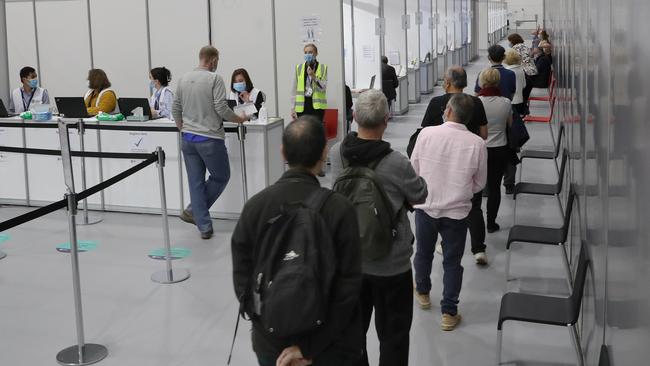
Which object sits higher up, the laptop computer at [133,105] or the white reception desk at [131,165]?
the laptop computer at [133,105]

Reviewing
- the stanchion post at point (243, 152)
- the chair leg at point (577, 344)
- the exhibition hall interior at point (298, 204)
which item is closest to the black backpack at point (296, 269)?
the exhibition hall interior at point (298, 204)

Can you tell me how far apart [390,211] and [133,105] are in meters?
5.12

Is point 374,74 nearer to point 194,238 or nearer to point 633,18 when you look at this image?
point 194,238

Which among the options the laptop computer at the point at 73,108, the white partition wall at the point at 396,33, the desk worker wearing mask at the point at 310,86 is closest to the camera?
the laptop computer at the point at 73,108

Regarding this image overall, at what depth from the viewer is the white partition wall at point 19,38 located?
33.7 feet

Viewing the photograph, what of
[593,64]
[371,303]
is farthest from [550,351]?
[593,64]

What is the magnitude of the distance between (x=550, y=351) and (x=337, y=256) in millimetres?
2361

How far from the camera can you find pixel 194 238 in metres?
6.75

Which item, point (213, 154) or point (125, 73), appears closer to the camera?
point (213, 154)

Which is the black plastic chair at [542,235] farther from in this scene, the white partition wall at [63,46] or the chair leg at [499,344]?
the white partition wall at [63,46]

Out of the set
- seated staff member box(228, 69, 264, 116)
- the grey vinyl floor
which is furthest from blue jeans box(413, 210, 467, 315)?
seated staff member box(228, 69, 264, 116)

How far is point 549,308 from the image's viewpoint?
3676mm

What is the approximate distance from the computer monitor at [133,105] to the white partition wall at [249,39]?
1778mm

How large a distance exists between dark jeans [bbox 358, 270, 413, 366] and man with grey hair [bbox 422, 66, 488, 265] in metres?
2.14
